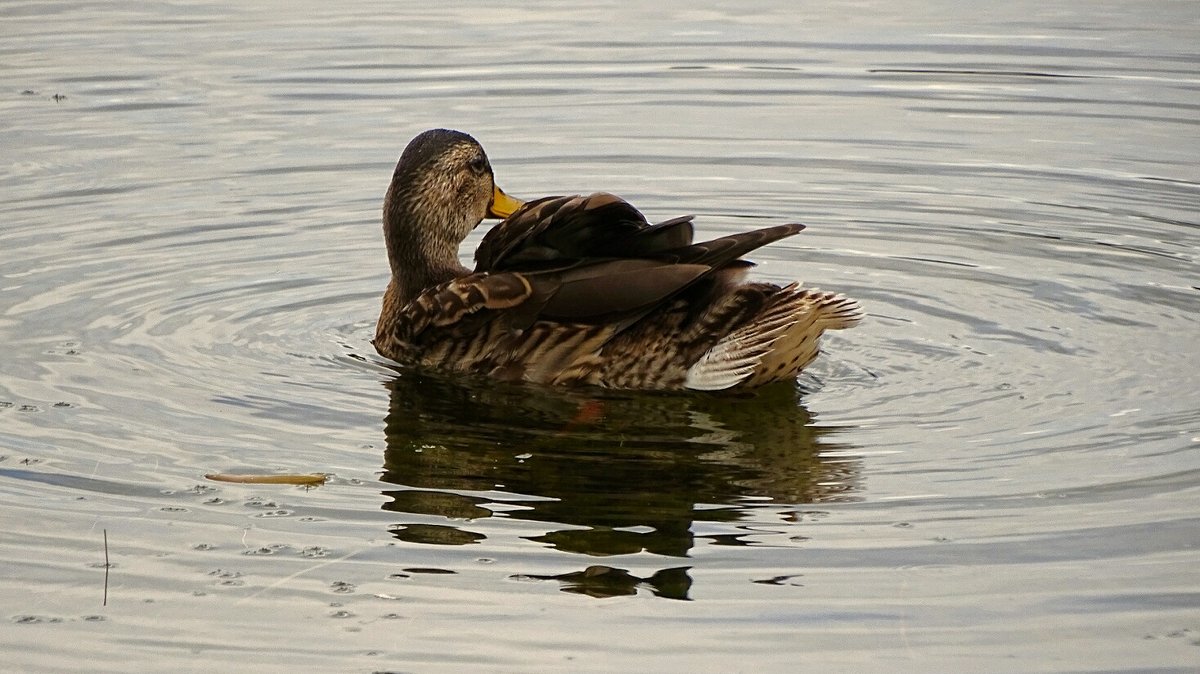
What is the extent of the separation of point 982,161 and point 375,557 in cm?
736

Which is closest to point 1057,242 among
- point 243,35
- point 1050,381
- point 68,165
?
point 1050,381

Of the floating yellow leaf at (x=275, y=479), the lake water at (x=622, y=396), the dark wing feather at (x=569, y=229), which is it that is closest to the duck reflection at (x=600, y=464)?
the lake water at (x=622, y=396)

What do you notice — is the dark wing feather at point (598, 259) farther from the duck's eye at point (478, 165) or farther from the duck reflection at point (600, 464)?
the duck's eye at point (478, 165)

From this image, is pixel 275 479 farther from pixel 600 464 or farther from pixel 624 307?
pixel 624 307

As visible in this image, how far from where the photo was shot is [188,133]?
13055 millimetres

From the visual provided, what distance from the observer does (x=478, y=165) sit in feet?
29.9

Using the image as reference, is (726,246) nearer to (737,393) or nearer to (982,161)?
(737,393)

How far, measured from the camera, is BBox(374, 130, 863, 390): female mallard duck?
25.0 ft

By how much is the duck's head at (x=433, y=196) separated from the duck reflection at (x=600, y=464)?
33.7 inches

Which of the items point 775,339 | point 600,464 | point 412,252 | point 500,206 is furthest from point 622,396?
point 500,206

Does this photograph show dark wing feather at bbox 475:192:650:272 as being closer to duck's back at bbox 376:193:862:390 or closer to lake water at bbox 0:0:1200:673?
duck's back at bbox 376:193:862:390

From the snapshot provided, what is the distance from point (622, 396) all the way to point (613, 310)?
0.43 m

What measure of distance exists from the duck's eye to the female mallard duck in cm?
86

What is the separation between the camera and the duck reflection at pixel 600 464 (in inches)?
238
